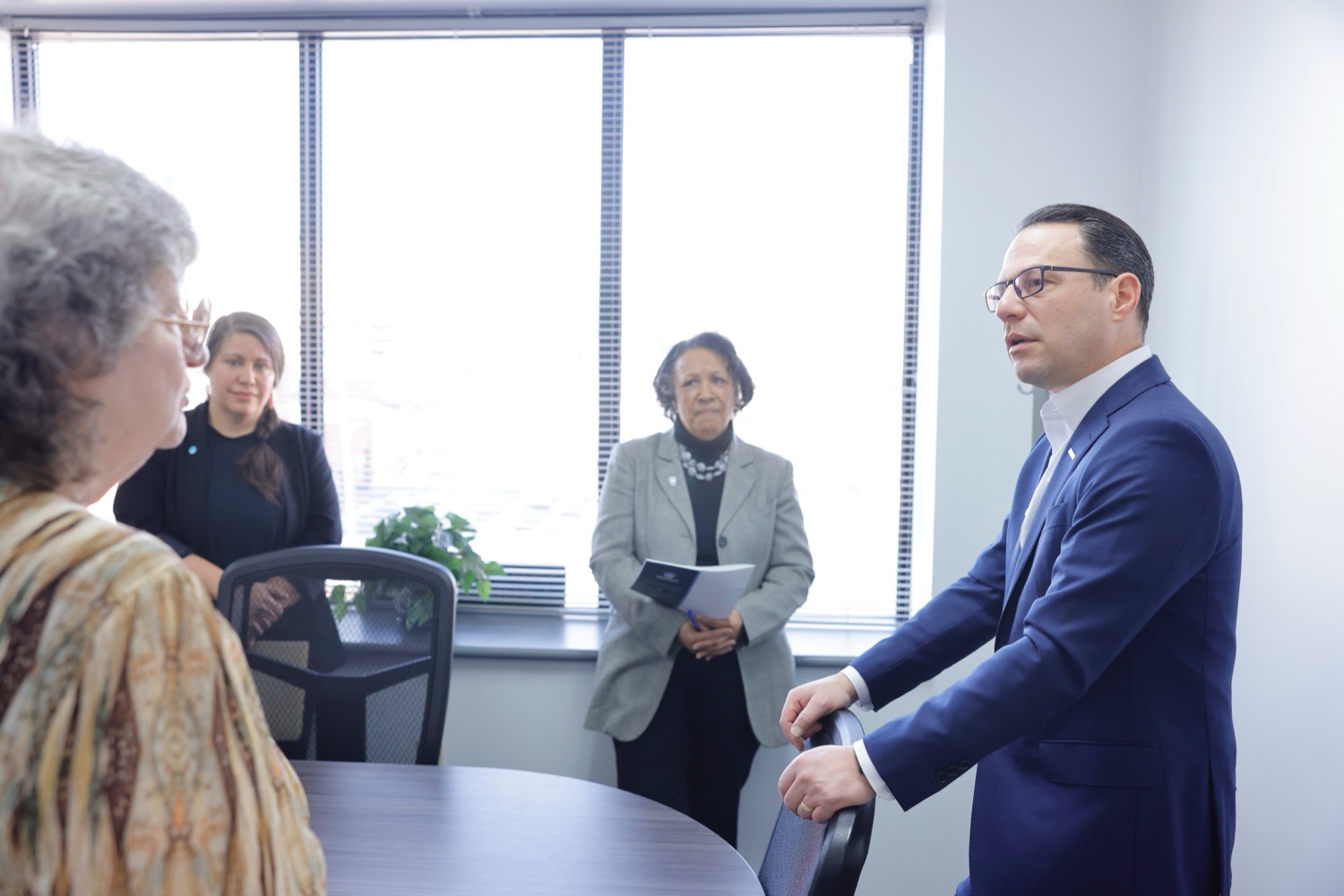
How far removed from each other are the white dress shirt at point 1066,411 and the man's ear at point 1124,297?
0.07 metres

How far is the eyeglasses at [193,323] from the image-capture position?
762 mm

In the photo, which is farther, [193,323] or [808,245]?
Answer: [808,245]

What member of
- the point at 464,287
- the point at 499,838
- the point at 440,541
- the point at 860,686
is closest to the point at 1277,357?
the point at 860,686

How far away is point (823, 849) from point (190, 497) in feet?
7.71

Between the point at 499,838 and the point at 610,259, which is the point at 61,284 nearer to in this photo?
the point at 499,838

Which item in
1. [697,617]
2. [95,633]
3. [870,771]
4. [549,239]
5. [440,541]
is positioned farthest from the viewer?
[549,239]

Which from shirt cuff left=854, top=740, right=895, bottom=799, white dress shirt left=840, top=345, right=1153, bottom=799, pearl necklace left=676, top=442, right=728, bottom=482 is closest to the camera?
shirt cuff left=854, top=740, right=895, bottom=799

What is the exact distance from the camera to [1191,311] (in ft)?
8.66

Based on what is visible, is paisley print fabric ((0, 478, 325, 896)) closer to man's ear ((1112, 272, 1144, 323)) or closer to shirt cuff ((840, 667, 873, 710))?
shirt cuff ((840, 667, 873, 710))

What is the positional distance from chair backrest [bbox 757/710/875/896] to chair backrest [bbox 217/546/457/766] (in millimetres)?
858

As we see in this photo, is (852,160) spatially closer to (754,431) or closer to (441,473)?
(754,431)

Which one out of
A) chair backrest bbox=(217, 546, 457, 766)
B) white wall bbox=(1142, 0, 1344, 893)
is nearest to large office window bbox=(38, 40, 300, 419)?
chair backrest bbox=(217, 546, 457, 766)

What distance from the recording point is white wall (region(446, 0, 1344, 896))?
1.98 m

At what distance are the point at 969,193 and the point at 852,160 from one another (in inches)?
22.0
